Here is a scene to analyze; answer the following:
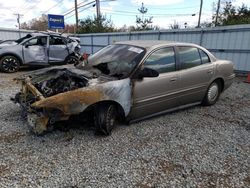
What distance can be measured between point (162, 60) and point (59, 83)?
76.0 inches

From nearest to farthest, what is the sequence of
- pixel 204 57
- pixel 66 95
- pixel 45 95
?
pixel 66 95, pixel 45 95, pixel 204 57

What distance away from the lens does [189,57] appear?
4.84m

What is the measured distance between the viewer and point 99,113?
3695mm

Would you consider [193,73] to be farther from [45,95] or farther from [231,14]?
[231,14]

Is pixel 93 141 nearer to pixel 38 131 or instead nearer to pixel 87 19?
pixel 38 131

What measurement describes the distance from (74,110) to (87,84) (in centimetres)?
46

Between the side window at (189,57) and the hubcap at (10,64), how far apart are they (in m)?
7.69

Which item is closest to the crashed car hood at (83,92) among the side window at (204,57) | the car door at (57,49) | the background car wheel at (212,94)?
the side window at (204,57)

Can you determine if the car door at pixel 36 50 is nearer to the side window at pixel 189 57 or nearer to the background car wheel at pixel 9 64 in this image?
the background car wheel at pixel 9 64

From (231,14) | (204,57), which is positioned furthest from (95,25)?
(204,57)

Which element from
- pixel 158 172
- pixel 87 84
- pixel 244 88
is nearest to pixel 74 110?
pixel 87 84

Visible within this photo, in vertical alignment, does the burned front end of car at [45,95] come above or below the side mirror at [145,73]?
below

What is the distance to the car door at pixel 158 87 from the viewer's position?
404 cm

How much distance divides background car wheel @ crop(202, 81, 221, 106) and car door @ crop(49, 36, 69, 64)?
7.63 meters
